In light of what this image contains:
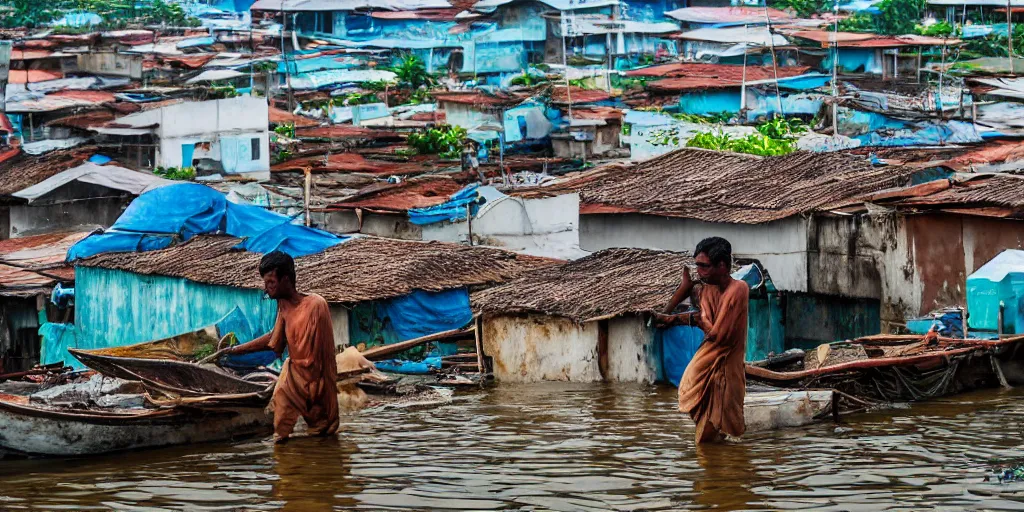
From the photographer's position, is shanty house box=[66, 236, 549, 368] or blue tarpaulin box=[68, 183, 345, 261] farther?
blue tarpaulin box=[68, 183, 345, 261]

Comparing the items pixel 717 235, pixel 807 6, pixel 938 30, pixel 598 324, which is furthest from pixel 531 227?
pixel 807 6

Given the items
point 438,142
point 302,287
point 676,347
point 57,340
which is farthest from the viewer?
point 438,142

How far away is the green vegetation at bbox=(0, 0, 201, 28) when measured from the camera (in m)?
65.8

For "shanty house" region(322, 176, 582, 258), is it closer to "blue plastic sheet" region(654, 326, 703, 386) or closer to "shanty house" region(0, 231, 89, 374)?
"shanty house" region(0, 231, 89, 374)

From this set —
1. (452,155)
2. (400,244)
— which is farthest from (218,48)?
(400,244)

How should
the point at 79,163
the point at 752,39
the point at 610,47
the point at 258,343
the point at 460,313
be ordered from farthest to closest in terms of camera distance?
1. the point at 610,47
2. the point at 752,39
3. the point at 79,163
4. the point at 460,313
5. the point at 258,343

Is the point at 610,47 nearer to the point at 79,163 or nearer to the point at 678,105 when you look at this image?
the point at 678,105

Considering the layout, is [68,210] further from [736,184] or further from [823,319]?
[823,319]

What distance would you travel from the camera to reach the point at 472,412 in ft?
42.8

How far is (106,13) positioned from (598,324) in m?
56.3

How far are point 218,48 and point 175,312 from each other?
41486 millimetres

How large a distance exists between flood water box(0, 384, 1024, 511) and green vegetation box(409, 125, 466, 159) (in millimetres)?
25405

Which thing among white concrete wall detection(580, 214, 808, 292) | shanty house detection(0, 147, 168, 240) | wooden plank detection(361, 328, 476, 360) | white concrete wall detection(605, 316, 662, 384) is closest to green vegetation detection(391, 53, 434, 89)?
shanty house detection(0, 147, 168, 240)

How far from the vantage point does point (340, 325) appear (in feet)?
57.7
